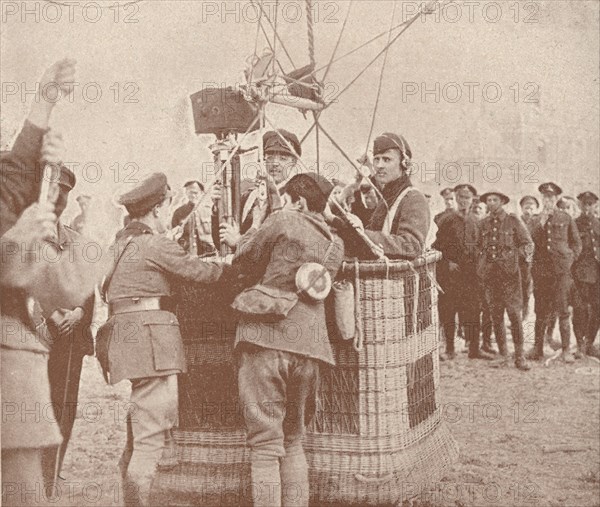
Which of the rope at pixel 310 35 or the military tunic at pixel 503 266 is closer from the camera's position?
the rope at pixel 310 35

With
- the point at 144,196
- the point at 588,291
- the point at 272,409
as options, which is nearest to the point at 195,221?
the point at 144,196

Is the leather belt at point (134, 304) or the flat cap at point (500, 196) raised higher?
the flat cap at point (500, 196)

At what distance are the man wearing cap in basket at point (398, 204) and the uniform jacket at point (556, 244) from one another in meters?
1.60

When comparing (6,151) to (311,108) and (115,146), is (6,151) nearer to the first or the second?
(115,146)

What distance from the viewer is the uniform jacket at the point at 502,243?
18.4ft

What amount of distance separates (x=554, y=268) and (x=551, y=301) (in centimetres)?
23

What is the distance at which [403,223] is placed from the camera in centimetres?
377

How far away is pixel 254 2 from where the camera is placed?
3.71m

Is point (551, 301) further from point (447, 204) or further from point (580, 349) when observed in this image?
point (447, 204)

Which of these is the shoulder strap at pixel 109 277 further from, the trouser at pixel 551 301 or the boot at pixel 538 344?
the boot at pixel 538 344

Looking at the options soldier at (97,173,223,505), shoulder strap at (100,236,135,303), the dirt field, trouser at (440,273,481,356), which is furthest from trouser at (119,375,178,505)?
trouser at (440,273,481,356)

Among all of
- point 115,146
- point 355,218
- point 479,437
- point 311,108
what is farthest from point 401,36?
point 479,437

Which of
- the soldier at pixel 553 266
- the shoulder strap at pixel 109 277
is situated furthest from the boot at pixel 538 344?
the shoulder strap at pixel 109 277

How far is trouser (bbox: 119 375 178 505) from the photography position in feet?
11.0
